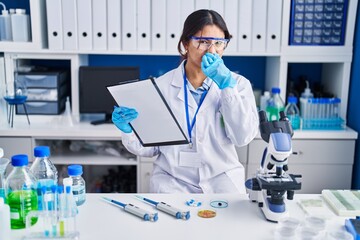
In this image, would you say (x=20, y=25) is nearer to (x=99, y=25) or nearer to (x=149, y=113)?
(x=99, y=25)

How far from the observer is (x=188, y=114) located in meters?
1.81

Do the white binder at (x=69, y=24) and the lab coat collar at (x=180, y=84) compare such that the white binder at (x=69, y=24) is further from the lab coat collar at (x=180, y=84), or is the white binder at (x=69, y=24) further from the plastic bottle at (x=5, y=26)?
the lab coat collar at (x=180, y=84)

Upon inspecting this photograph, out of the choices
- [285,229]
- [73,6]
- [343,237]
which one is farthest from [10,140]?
[343,237]

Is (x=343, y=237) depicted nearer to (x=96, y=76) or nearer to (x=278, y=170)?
(x=278, y=170)

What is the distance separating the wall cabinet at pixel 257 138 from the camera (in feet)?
7.86

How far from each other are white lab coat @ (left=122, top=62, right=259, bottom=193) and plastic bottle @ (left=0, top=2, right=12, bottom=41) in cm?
125

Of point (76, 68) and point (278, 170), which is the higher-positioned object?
point (76, 68)

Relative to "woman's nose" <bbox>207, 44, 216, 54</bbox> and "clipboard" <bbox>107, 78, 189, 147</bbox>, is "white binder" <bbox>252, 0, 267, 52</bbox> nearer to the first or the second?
"woman's nose" <bbox>207, 44, 216, 54</bbox>

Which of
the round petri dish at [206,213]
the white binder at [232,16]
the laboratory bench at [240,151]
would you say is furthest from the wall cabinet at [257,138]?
the round petri dish at [206,213]

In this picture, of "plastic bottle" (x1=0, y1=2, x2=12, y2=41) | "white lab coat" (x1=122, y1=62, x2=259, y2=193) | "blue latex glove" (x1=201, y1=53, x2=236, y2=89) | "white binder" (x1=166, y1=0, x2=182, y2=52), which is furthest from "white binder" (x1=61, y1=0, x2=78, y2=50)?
"blue latex glove" (x1=201, y1=53, x2=236, y2=89)

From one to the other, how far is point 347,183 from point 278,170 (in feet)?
4.45

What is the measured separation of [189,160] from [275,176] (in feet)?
1.55

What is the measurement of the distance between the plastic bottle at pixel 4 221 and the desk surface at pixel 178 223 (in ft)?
0.15

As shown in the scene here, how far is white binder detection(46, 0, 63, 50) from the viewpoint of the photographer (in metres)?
2.46
